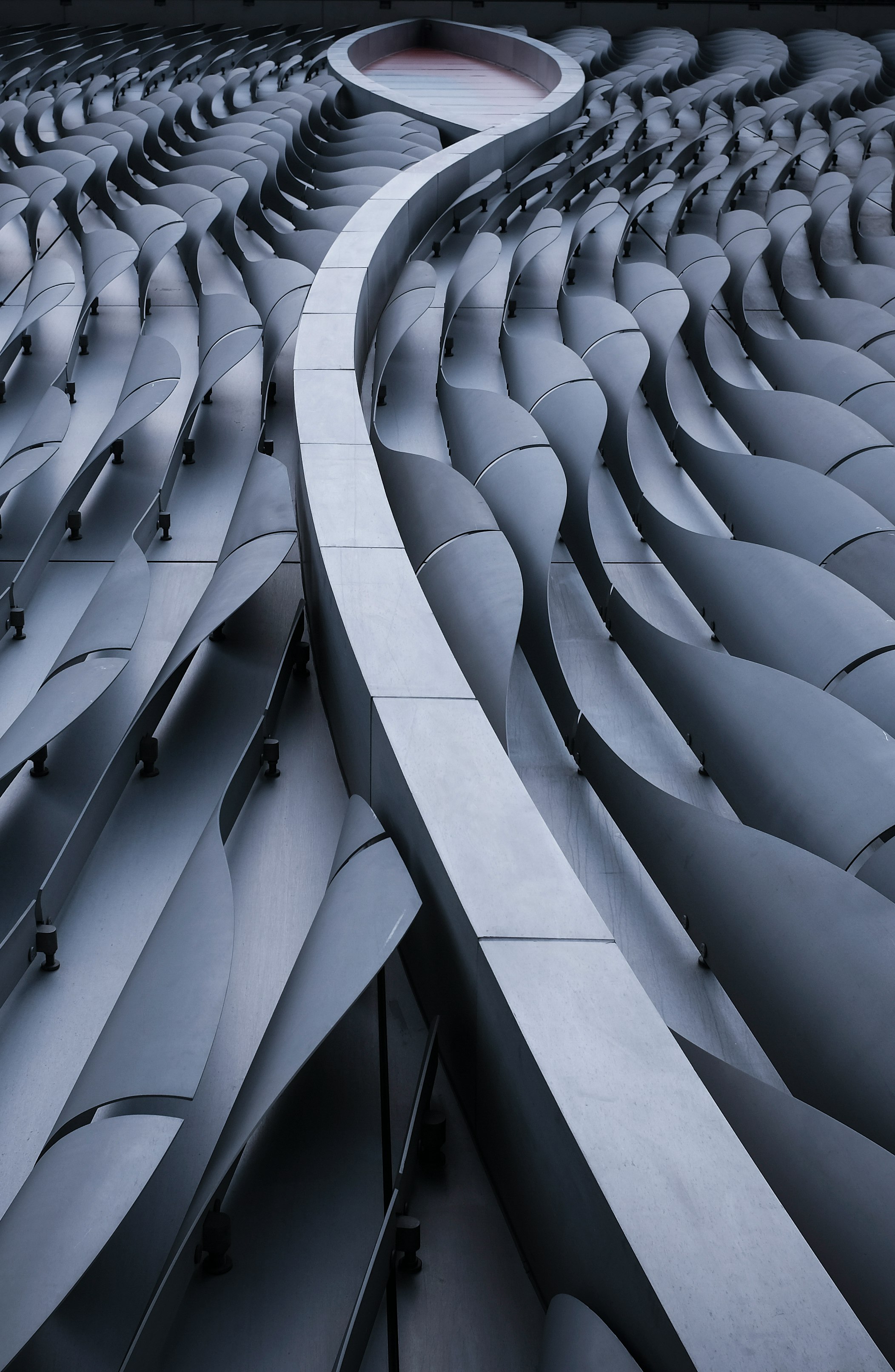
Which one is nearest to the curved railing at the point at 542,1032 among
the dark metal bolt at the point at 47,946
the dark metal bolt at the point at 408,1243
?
the dark metal bolt at the point at 408,1243

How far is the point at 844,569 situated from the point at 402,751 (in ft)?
12.5

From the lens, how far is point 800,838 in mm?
5359

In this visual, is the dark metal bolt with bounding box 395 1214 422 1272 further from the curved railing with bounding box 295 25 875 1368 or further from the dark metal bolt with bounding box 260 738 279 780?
the dark metal bolt with bounding box 260 738 279 780

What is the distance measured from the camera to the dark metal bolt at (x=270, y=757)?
19.4 ft

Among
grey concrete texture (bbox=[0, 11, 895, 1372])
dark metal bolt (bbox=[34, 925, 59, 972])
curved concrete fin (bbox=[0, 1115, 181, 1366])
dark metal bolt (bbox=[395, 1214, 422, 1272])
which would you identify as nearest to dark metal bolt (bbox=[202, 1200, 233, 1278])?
grey concrete texture (bbox=[0, 11, 895, 1372])

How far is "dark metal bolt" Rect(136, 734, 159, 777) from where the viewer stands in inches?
233

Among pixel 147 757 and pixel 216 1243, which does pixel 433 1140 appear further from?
pixel 147 757

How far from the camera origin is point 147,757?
5945 mm

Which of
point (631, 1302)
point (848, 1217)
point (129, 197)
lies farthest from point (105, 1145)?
point (129, 197)

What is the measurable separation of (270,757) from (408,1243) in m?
2.72

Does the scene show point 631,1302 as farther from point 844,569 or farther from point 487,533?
point 844,569

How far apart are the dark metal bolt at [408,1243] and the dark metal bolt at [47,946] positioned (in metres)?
1.94

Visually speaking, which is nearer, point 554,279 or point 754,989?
point 754,989

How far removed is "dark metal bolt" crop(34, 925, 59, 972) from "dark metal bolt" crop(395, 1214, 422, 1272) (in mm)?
1936
